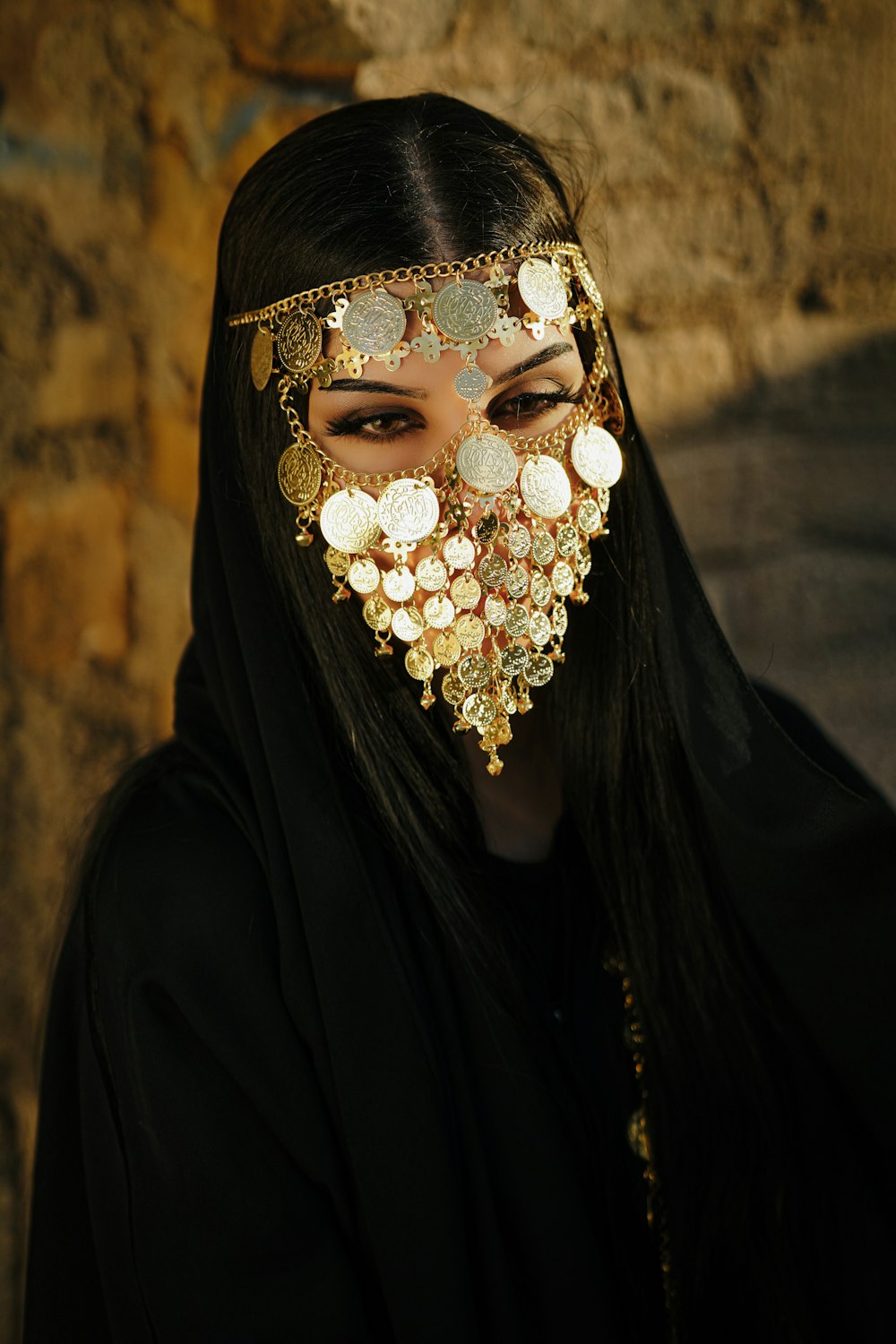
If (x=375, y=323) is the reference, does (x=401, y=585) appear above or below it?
below

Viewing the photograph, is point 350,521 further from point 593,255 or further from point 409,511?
point 593,255

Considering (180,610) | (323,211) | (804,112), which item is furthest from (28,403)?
(804,112)

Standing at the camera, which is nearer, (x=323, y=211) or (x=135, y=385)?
(x=323, y=211)

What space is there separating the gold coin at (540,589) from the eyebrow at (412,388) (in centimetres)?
21

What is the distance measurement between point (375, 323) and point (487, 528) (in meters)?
0.24

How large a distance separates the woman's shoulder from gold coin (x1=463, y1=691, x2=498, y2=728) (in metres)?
→ 0.29

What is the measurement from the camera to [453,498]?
44.9 inches

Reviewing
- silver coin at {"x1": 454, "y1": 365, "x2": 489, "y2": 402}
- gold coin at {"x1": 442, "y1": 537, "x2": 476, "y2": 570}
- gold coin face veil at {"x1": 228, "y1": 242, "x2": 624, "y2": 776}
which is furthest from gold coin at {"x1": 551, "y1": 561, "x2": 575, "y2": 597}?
silver coin at {"x1": 454, "y1": 365, "x2": 489, "y2": 402}

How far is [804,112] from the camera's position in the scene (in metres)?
1.64

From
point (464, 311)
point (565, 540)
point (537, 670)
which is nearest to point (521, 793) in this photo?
point (537, 670)

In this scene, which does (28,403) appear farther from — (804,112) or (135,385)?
(804,112)

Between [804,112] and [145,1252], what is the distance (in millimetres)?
1747

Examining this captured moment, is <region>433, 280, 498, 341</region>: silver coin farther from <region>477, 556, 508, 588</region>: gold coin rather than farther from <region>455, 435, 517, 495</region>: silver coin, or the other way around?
<region>477, 556, 508, 588</region>: gold coin

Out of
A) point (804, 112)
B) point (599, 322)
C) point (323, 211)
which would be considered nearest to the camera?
point (323, 211)
